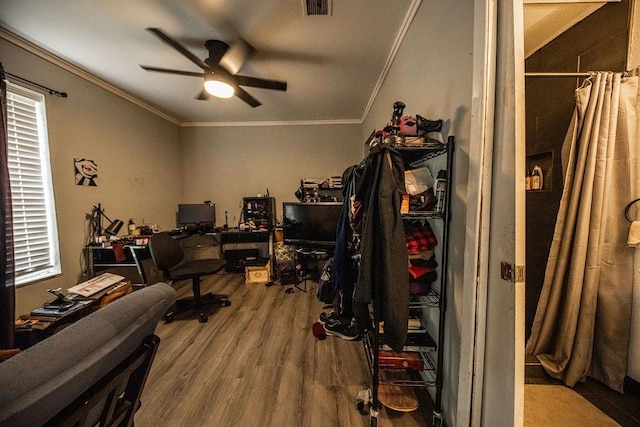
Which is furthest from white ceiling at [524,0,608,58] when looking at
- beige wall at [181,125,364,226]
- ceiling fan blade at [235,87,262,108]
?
beige wall at [181,125,364,226]

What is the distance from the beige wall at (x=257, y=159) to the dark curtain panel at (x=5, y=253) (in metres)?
2.42

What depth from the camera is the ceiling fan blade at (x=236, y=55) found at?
5.99ft

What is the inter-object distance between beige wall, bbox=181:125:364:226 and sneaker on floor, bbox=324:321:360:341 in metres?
2.50

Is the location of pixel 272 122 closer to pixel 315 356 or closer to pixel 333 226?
pixel 333 226

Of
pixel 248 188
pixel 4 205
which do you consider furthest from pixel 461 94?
pixel 248 188

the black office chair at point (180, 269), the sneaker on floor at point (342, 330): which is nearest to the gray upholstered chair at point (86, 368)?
the sneaker on floor at point (342, 330)

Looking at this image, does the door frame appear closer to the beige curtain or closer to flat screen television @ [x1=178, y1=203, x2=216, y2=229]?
the beige curtain

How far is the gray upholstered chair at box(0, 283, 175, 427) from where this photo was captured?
386 millimetres

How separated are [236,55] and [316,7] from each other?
783mm

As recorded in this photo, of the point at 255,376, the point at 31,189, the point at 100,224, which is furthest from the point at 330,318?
the point at 31,189

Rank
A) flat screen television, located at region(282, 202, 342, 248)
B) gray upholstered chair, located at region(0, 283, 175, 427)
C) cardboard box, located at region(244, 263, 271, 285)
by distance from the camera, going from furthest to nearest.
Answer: cardboard box, located at region(244, 263, 271, 285), flat screen television, located at region(282, 202, 342, 248), gray upholstered chair, located at region(0, 283, 175, 427)

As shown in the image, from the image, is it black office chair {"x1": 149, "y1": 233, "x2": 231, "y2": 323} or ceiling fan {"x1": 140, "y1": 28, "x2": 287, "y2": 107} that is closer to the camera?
ceiling fan {"x1": 140, "y1": 28, "x2": 287, "y2": 107}

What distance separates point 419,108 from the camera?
1541 mm

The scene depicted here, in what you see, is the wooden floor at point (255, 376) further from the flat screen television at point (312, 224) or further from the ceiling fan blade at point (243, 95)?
the ceiling fan blade at point (243, 95)
